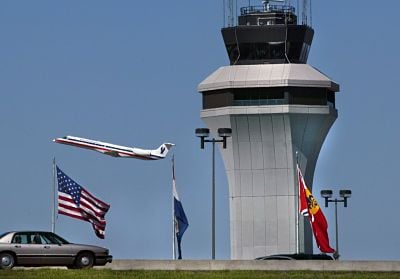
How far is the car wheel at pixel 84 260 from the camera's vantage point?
69794 mm

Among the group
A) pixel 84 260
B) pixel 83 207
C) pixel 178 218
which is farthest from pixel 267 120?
pixel 84 260

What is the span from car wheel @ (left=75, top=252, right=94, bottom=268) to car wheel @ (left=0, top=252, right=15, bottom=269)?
2745 millimetres

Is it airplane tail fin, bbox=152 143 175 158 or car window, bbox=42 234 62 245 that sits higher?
airplane tail fin, bbox=152 143 175 158

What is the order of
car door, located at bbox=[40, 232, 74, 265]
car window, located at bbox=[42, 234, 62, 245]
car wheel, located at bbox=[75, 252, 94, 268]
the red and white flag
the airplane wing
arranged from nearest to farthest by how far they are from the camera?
car door, located at bbox=[40, 232, 74, 265]
car window, located at bbox=[42, 234, 62, 245]
car wheel, located at bbox=[75, 252, 94, 268]
the red and white flag
the airplane wing

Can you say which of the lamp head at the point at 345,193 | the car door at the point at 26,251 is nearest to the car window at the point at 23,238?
the car door at the point at 26,251

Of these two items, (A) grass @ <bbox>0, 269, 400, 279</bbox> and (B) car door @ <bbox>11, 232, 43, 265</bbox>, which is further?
(B) car door @ <bbox>11, 232, 43, 265</bbox>

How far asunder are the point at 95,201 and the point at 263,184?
55.0 metres

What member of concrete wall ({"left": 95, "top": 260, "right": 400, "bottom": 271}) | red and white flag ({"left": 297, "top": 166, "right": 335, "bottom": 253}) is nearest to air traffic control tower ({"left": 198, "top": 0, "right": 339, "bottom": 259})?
red and white flag ({"left": 297, "top": 166, "right": 335, "bottom": 253})

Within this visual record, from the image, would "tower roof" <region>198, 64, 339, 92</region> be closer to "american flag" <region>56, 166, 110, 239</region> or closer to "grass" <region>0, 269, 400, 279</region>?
"american flag" <region>56, 166, 110, 239</region>

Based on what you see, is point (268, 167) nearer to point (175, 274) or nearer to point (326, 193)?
point (326, 193)

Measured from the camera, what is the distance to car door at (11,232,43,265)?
69.0 meters

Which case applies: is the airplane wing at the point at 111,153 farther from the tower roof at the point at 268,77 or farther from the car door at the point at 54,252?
the car door at the point at 54,252

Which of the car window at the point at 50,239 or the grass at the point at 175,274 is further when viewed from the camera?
the car window at the point at 50,239

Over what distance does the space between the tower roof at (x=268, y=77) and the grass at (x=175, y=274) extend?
71310 mm
